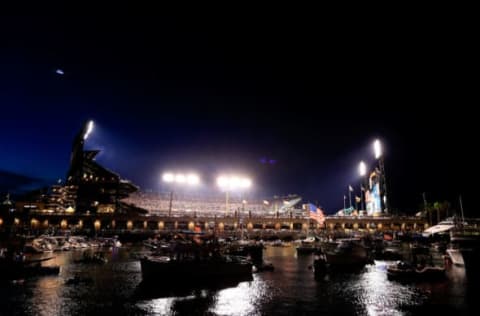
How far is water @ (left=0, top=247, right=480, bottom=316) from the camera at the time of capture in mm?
18594

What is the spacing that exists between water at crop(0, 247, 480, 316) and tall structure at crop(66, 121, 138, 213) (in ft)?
306

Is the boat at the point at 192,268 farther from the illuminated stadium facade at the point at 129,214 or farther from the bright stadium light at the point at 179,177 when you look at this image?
the bright stadium light at the point at 179,177

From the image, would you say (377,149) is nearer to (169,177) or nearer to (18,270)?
(169,177)

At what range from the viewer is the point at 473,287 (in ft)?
82.7

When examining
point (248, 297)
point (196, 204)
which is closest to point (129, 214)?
point (196, 204)

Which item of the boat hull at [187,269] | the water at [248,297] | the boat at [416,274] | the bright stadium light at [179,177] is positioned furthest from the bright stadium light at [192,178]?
the boat at [416,274]

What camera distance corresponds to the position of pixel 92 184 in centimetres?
12019

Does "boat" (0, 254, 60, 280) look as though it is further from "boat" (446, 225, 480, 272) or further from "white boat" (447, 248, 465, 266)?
"white boat" (447, 248, 465, 266)

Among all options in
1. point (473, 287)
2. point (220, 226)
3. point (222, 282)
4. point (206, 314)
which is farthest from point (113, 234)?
point (473, 287)

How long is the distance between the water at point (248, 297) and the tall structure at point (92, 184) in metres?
93.3

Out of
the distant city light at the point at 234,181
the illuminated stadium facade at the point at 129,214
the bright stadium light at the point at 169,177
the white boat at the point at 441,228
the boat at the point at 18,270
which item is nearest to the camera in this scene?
the boat at the point at 18,270

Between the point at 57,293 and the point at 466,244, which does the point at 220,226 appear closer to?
the point at 466,244

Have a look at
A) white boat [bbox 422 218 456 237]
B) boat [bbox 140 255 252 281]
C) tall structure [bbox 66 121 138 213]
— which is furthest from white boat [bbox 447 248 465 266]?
tall structure [bbox 66 121 138 213]

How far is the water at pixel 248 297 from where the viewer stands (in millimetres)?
18594
